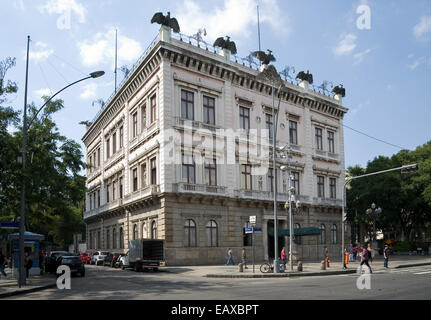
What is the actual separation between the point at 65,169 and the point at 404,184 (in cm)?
3970

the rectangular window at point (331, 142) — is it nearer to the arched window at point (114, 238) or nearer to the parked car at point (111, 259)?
the arched window at point (114, 238)

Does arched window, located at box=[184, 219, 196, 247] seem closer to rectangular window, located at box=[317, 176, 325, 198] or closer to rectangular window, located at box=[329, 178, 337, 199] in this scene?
rectangular window, located at box=[317, 176, 325, 198]

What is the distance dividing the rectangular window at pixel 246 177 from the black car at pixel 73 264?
16.5 meters

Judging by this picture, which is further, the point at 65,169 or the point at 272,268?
the point at 65,169

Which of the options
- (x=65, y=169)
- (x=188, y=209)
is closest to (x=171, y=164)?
(x=188, y=209)

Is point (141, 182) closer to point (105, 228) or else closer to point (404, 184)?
point (105, 228)

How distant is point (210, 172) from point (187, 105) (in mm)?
5920

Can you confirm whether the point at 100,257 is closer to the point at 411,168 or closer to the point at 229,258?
the point at 229,258

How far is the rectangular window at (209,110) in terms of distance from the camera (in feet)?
125

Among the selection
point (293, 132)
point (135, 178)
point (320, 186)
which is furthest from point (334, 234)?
point (135, 178)

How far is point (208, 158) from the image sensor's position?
3741 cm

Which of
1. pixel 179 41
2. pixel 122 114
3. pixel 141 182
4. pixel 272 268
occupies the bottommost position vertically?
pixel 272 268

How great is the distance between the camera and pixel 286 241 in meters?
43.3

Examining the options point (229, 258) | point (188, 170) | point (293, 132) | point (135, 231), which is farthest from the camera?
point (293, 132)
